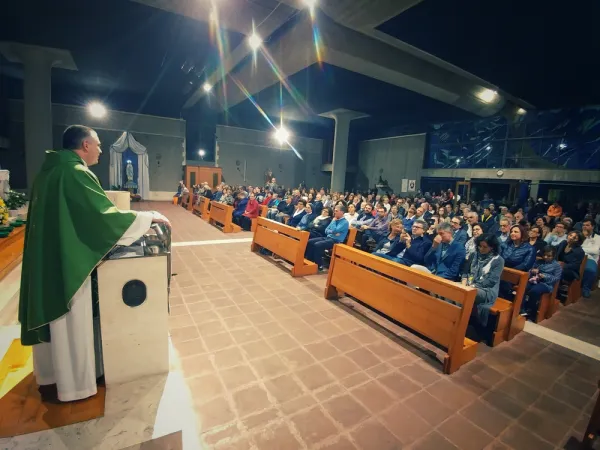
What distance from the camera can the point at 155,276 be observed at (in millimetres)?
2227

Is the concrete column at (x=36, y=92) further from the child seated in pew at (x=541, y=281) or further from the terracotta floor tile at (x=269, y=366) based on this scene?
the child seated in pew at (x=541, y=281)

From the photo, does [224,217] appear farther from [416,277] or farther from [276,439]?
[276,439]

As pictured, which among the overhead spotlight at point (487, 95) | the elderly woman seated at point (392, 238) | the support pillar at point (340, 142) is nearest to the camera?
the elderly woman seated at point (392, 238)

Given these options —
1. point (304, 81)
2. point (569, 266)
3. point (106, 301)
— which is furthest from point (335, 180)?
point (106, 301)

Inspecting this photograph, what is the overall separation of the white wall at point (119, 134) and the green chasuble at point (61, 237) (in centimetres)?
1618

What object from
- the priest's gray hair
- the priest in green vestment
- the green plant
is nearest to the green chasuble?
the priest in green vestment

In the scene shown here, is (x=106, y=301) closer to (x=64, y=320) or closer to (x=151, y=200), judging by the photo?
(x=64, y=320)

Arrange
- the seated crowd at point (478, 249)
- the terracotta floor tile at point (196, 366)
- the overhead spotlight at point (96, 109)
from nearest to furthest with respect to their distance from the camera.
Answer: the terracotta floor tile at point (196, 366), the seated crowd at point (478, 249), the overhead spotlight at point (96, 109)

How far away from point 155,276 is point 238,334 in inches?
51.6

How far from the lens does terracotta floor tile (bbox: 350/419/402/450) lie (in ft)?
6.33

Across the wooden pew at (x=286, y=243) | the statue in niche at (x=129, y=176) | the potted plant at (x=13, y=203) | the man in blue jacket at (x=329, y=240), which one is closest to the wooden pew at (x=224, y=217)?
the wooden pew at (x=286, y=243)

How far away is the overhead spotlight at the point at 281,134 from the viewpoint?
1995 cm

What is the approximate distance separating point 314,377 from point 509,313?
2.42 meters

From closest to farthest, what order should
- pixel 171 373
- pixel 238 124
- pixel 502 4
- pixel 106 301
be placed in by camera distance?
pixel 106 301, pixel 171 373, pixel 502 4, pixel 238 124
